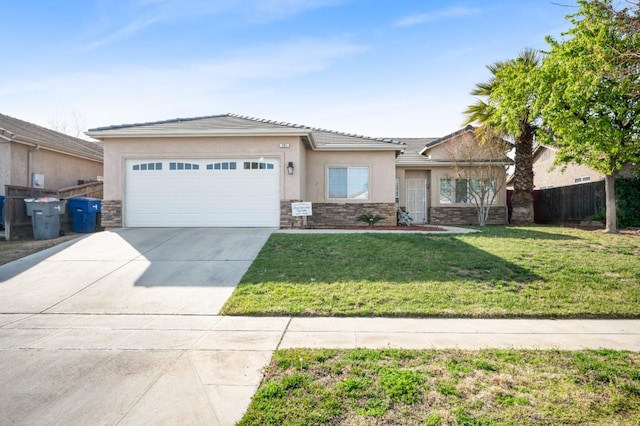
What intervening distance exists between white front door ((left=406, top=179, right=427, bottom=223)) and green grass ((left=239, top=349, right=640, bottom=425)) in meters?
14.0

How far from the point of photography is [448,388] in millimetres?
3137

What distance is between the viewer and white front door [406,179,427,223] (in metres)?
17.8

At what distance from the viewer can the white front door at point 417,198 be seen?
17797 millimetres

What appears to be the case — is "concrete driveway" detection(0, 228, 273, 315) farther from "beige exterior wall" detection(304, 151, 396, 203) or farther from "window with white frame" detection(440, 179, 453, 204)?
"window with white frame" detection(440, 179, 453, 204)

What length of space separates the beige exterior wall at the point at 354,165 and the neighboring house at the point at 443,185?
8.84 ft

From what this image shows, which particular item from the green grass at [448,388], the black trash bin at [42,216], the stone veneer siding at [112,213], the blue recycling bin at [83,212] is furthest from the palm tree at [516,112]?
the black trash bin at [42,216]

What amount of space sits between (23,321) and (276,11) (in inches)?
322

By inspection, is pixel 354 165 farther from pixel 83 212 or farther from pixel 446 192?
pixel 83 212

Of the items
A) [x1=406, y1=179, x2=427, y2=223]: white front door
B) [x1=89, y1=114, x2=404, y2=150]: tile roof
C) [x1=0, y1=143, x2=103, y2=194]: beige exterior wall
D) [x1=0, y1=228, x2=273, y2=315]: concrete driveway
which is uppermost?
[x1=89, y1=114, x2=404, y2=150]: tile roof

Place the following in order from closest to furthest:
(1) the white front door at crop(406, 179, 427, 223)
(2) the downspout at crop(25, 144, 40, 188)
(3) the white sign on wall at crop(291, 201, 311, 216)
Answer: (3) the white sign on wall at crop(291, 201, 311, 216), (2) the downspout at crop(25, 144, 40, 188), (1) the white front door at crop(406, 179, 427, 223)

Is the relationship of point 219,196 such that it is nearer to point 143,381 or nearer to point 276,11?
point 276,11

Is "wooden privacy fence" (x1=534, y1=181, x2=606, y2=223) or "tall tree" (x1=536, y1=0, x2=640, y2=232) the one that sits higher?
"tall tree" (x1=536, y1=0, x2=640, y2=232)

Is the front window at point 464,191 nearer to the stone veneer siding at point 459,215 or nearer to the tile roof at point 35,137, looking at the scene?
the stone veneer siding at point 459,215

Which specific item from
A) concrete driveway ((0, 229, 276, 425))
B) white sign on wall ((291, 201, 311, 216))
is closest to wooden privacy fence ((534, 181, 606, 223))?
white sign on wall ((291, 201, 311, 216))
